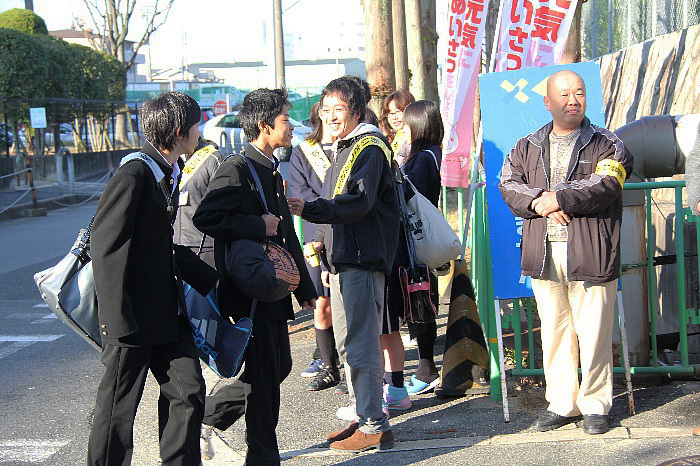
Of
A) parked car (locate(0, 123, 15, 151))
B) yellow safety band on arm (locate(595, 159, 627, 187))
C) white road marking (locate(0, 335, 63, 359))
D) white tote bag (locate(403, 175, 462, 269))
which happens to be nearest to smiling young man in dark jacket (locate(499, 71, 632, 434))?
yellow safety band on arm (locate(595, 159, 627, 187))

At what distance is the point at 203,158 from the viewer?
5945 mm

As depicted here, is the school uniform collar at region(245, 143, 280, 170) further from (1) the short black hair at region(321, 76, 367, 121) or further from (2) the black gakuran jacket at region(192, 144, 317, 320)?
(1) the short black hair at region(321, 76, 367, 121)

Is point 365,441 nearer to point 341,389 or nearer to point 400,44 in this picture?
point 341,389

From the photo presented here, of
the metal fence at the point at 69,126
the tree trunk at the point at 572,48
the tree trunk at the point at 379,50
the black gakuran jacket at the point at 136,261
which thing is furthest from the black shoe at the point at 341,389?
the metal fence at the point at 69,126

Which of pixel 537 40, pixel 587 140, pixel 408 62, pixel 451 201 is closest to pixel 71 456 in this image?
pixel 587 140

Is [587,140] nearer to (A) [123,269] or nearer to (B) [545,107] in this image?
(B) [545,107]

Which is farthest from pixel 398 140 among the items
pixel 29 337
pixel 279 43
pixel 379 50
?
pixel 279 43

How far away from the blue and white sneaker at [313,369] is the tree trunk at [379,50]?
14.3 ft

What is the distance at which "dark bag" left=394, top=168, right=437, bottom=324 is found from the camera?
15.9 feet

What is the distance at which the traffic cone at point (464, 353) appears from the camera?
534cm

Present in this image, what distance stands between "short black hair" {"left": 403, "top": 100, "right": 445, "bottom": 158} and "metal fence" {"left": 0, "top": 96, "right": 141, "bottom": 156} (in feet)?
54.4

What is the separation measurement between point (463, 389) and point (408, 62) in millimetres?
Answer: 7445

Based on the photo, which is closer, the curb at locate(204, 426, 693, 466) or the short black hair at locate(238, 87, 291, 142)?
the short black hair at locate(238, 87, 291, 142)

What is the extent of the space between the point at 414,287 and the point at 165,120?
1.86m
